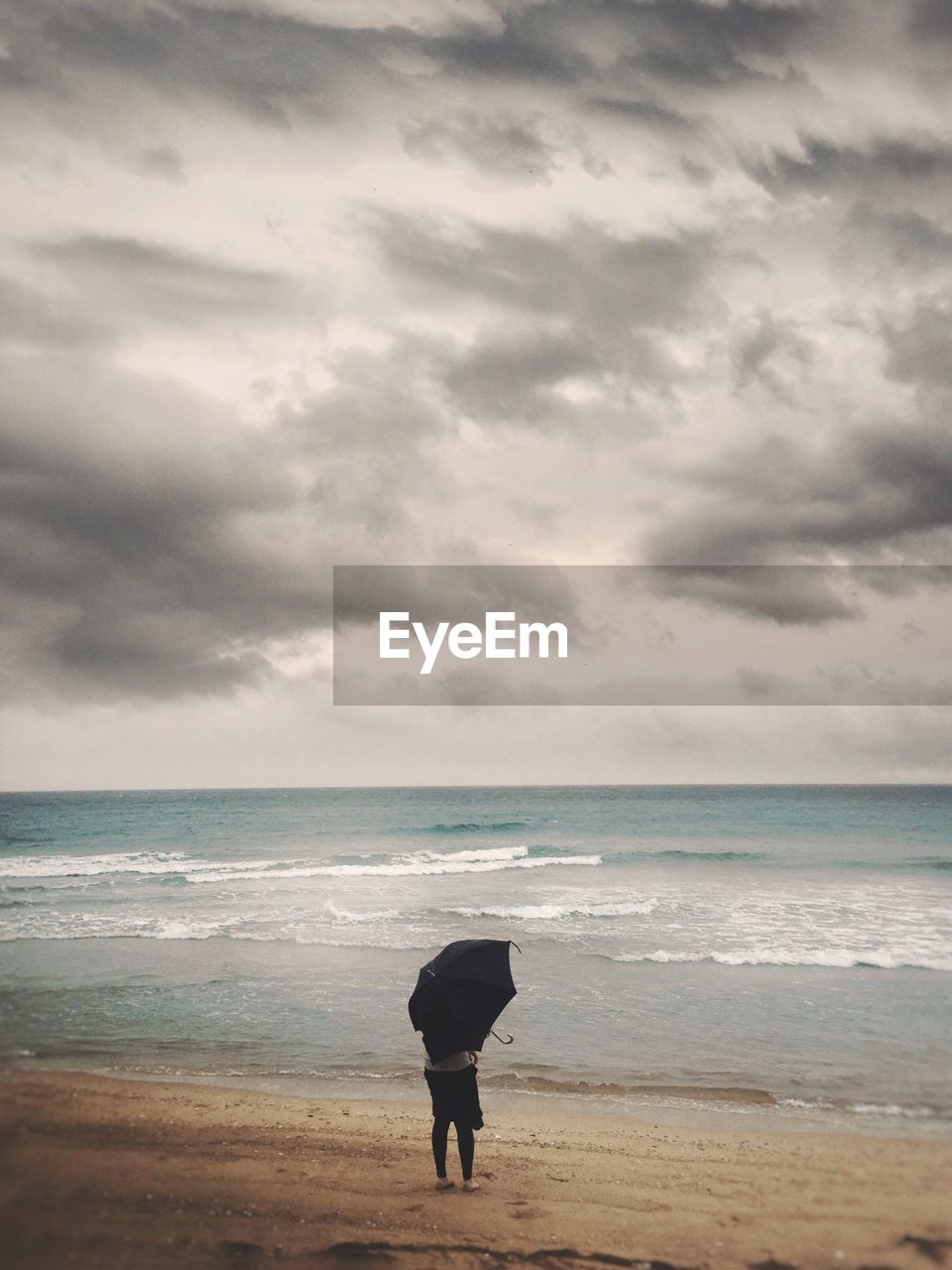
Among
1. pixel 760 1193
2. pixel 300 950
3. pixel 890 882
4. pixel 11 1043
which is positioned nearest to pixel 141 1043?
pixel 11 1043

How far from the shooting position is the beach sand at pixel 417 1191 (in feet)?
19.1

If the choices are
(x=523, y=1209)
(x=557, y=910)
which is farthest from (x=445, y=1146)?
(x=557, y=910)

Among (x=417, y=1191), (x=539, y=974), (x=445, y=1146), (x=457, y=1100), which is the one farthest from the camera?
(x=539, y=974)

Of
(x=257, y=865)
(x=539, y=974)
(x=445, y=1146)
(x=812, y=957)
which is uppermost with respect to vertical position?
(x=445, y=1146)

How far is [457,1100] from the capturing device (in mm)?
6469

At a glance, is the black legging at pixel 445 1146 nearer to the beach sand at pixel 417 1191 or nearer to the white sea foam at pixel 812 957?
the beach sand at pixel 417 1191

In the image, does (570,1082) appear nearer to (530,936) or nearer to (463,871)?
(530,936)

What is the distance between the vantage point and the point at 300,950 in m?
16.6

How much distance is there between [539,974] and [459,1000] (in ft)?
30.3

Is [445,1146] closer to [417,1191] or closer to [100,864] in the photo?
[417,1191]

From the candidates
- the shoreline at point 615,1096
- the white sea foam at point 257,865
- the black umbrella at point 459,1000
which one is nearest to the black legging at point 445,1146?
the black umbrella at point 459,1000

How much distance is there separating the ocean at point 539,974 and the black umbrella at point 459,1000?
4.04 meters

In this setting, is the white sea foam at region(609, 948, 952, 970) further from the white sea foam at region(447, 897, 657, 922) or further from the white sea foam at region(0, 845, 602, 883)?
the white sea foam at region(0, 845, 602, 883)

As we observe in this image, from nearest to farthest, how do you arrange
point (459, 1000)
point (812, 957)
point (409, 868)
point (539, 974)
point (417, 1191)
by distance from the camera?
1. point (459, 1000)
2. point (417, 1191)
3. point (539, 974)
4. point (812, 957)
5. point (409, 868)
